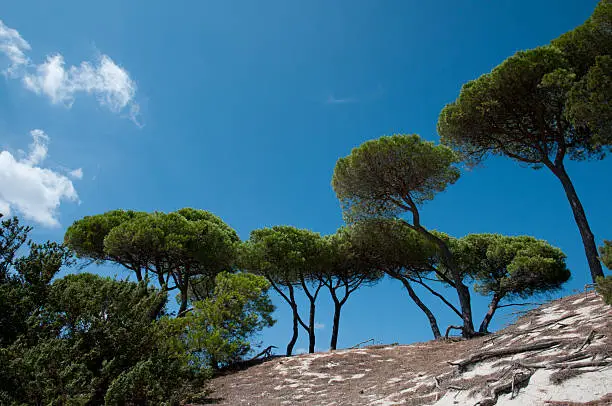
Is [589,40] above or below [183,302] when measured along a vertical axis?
above

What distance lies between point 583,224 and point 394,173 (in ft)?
22.1

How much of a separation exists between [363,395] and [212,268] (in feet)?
44.0

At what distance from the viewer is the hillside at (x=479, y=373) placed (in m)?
4.95

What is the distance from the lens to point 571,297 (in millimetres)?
10656

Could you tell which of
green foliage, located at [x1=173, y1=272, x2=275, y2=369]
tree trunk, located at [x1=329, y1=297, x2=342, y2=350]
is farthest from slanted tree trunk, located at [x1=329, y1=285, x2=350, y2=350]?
green foliage, located at [x1=173, y1=272, x2=275, y2=369]

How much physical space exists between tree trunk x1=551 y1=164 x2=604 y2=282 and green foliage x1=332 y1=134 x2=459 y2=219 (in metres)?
4.43

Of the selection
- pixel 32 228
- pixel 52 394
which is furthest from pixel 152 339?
pixel 32 228

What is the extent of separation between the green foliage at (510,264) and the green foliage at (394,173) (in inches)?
207

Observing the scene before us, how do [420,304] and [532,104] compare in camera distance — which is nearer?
[532,104]

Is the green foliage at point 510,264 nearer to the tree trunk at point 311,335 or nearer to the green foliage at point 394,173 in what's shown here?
the green foliage at point 394,173

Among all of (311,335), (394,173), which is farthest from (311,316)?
(394,173)

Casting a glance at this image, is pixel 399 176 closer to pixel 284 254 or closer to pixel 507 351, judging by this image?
pixel 284 254

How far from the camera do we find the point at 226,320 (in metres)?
14.5

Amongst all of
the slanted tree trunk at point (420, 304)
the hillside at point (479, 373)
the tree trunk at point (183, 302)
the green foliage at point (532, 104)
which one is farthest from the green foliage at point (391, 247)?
the tree trunk at point (183, 302)
